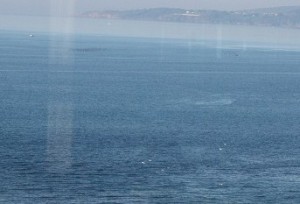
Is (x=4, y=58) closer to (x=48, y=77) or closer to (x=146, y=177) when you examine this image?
Result: (x=48, y=77)

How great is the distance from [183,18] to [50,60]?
213 feet

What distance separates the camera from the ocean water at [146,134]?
1591cm

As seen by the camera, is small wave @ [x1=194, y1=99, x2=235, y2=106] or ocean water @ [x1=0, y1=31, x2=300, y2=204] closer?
ocean water @ [x1=0, y1=31, x2=300, y2=204]

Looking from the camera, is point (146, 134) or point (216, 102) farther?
point (216, 102)

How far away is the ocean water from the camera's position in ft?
52.2

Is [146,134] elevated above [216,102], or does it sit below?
above

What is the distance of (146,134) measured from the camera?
902 inches

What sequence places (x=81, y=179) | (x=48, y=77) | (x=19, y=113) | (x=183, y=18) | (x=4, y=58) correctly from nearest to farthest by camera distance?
1. (x=81, y=179)
2. (x=19, y=113)
3. (x=48, y=77)
4. (x=4, y=58)
5. (x=183, y=18)

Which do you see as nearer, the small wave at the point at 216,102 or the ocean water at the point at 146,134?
the ocean water at the point at 146,134

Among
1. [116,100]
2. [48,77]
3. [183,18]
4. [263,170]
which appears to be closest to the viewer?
[263,170]

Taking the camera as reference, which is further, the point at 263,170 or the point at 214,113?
the point at 214,113

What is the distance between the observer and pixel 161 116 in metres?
26.9

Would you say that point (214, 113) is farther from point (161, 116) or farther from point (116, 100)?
point (116, 100)

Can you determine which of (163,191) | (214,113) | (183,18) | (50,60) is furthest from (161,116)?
(183,18)
